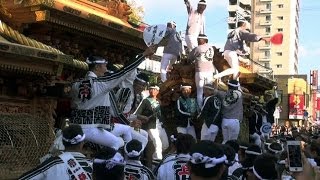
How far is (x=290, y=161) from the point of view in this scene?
3.91 m

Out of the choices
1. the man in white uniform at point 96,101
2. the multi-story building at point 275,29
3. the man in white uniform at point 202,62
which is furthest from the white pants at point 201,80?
the multi-story building at point 275,29

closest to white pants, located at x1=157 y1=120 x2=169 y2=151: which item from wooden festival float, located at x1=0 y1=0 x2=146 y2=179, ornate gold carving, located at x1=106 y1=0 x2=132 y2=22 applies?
wooden festival float, located at x1=0 y1=0 x2=146 y2=179

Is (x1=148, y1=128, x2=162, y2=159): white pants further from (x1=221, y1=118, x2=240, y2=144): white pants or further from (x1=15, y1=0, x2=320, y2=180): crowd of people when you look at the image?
(x1=221, y1=118, x2=240, y2=144): white pants

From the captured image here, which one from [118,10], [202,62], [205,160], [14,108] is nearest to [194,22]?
[202,62]

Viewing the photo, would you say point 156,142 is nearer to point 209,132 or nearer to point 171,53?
point 209,132

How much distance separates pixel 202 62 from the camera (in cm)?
1130

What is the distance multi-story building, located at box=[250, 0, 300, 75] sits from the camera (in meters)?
91.1

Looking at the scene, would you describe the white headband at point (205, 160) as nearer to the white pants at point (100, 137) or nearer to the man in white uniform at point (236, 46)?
the white pants at point (100, 137)

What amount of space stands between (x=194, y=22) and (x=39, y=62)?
21.0 ft

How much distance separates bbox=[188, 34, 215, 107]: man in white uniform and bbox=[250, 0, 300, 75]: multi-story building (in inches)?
3185

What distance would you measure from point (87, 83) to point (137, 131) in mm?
2321

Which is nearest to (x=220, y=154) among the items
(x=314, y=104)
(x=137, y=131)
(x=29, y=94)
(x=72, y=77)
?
(x=29, y=94)

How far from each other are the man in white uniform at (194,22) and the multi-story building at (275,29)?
7969 centimetres

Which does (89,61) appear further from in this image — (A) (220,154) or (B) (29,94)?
(A) (220,154)
